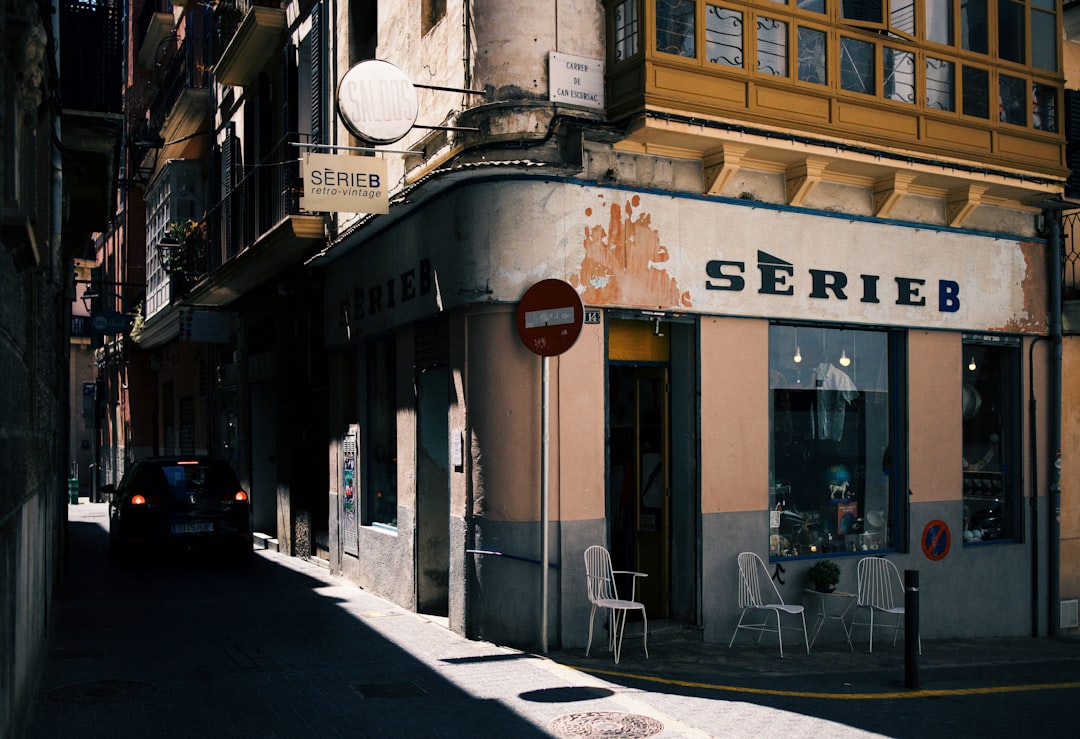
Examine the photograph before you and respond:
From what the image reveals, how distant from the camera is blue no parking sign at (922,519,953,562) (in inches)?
475

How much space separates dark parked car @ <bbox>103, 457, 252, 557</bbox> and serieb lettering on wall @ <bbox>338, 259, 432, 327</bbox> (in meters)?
3.17

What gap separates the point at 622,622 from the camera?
30.8 feet

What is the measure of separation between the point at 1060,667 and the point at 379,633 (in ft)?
23.5

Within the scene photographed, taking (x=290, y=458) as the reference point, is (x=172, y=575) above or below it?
below

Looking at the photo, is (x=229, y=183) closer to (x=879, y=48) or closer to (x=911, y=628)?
(x=879, y=48)

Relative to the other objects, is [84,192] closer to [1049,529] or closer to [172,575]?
[172,575]

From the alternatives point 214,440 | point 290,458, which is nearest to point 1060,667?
point 290,458

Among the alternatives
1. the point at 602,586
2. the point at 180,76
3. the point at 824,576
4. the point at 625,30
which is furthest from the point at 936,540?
the point at 180,76

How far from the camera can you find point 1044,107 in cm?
1288

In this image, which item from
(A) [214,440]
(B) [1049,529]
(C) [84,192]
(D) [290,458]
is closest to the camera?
(C) [84,192]

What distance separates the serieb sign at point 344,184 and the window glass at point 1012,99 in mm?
7475

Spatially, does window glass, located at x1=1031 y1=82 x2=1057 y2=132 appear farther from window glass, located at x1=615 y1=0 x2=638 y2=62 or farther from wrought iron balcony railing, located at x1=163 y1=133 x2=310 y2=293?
wrought iron balcony railing, located at x1=163 y1=133 x2=310 y2=293

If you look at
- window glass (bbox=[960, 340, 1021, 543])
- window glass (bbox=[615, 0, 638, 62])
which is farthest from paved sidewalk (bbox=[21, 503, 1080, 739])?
window glass (bbox=[615, 0, 638, 62])

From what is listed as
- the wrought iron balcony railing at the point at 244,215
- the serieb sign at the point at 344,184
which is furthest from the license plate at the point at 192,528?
the serieb sign at the point at 344,184
